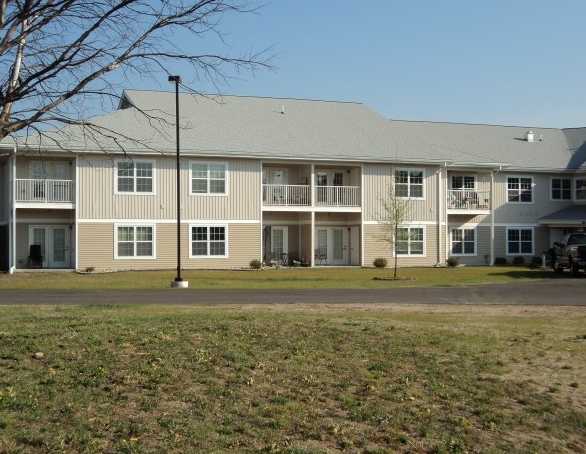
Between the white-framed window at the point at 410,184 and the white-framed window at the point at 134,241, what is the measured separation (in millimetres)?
13446

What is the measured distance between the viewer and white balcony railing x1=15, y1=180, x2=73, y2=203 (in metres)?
35.5

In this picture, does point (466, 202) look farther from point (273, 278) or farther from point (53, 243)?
point (53, 243)

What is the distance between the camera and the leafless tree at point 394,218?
3650 cm

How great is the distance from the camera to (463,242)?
146 feet

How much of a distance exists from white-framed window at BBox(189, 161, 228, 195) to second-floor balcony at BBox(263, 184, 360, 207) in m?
2.40

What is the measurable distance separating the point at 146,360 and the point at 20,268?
1161 inches

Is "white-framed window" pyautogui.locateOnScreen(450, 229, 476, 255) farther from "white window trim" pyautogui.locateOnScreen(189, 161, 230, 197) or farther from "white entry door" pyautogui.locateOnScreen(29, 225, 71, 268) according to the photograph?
"white entry door" pyautogui.locateOnScreen(29, 225, 71, 268)

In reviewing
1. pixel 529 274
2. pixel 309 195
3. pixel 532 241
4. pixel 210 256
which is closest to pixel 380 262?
pixel 309 195

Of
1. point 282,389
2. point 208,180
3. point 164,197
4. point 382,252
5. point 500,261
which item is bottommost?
point 282,389

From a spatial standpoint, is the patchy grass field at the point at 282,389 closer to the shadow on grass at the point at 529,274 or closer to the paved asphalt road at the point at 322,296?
the paved asphalt road at the point at 322,296

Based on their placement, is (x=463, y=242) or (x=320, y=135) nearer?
(x=320, y=135)

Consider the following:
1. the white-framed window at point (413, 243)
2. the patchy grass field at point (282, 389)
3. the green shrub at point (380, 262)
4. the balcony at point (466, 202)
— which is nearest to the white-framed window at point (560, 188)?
the balcony at point (466, 202)

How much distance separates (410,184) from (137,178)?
1471 centimetres

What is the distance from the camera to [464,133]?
1976 inches
